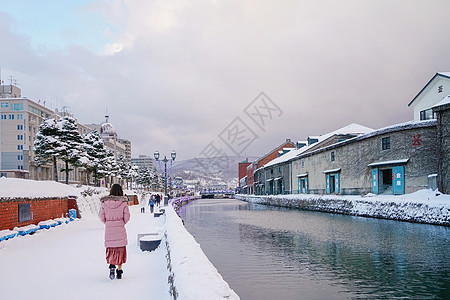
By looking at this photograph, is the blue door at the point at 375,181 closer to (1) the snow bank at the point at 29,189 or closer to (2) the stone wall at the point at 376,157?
(2) the stone wall at the point at 376,157

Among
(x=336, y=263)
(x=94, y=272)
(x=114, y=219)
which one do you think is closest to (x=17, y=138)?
(x=94, y=272)

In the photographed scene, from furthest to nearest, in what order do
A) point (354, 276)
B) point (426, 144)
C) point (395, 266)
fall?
1. point (426, 144)
2. point (395, 266)
3. point (354, 276)

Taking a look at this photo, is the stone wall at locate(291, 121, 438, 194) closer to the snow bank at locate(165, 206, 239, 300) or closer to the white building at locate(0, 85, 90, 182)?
the snow bank at locate(165, 206, 239, 300)

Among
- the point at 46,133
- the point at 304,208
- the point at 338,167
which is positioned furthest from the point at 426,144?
the point at 46,133

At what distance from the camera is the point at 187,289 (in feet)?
14.8

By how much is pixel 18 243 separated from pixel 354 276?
10066 millimetres

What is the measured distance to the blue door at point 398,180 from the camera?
26136 mm

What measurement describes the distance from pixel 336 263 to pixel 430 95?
3073 centimetres

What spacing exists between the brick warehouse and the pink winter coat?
22.1 ft

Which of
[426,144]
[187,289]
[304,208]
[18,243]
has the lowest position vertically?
[304,208]

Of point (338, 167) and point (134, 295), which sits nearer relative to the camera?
point (134, 295)

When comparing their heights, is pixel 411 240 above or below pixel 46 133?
below

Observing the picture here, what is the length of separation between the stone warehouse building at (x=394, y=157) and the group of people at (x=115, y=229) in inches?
829

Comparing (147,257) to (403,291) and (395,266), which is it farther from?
(395,266)
